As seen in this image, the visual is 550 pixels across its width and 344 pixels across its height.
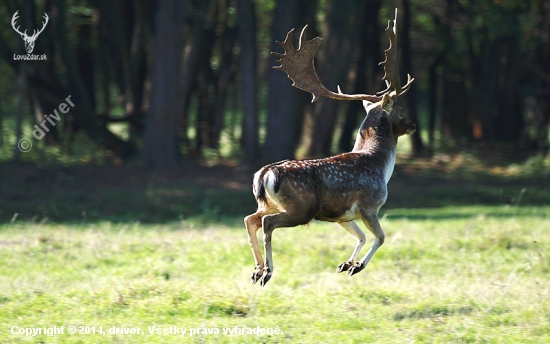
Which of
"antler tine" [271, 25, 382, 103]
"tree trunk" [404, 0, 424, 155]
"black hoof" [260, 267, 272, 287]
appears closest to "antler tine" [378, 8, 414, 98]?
"antler tine" [271, 25, 382, 103]

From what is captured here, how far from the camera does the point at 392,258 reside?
12.8m

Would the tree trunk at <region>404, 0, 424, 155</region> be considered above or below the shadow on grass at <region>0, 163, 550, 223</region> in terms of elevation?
above

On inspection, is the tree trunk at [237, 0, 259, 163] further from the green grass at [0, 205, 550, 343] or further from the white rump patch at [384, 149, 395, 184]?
the white rump patch at [384, 149, 395, 184]

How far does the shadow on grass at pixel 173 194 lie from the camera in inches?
699

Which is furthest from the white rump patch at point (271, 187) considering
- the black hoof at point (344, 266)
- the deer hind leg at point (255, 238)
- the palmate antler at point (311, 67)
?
the palmate antler at point (311, 67)

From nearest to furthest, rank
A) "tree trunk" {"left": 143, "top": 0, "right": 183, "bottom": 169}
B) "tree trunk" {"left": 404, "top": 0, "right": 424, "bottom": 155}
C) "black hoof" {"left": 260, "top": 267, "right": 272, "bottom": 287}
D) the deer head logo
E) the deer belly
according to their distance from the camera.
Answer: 1. "black hoof" {"left": 260, "top": 267, "right": 272, "bottom": 287}
2. the deer belly
3. the deer head logo
4. "tree trunk" {"left": 143, "top": 0, "right": 183, "bottom": 169}
5. "tree trunk" {"left": 404, "top": 0, "right": 424, "bottom": 155}

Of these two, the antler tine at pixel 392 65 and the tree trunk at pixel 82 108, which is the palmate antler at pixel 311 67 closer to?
Result: the antler tine at pixel 392 65

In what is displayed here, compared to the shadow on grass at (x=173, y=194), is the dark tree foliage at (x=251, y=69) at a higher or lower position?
higher

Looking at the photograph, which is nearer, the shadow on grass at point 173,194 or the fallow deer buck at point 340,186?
the fallow deer buck at point 340,186

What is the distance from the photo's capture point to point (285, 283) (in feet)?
37.2

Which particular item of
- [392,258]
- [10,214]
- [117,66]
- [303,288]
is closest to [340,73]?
[117,66]

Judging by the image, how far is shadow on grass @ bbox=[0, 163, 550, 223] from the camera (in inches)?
A: 699

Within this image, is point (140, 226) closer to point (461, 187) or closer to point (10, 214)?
point (10, 214)

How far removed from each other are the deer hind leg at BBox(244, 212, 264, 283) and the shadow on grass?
381 inches
